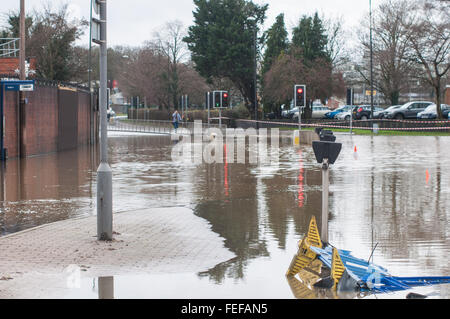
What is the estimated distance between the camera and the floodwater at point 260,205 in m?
7.85

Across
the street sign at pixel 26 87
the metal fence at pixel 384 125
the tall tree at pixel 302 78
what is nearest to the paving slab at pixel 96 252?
the street sign at pixel 26 87

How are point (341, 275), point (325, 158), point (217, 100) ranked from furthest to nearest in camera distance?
point (217, 100)
point (325, 158)
point (341, 275)

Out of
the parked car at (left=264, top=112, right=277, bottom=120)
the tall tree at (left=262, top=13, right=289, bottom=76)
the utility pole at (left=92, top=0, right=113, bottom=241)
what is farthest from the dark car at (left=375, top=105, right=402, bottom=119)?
the utility pole at (left=92, top=0, right=113, bottom=241)

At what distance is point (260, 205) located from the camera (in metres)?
14.1

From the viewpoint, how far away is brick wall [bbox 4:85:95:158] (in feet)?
82.6

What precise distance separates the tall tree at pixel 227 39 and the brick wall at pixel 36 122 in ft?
119

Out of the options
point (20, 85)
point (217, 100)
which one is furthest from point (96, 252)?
point (217, 100)

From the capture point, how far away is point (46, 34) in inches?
1951

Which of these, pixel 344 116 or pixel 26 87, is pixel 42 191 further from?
pixel 344 116

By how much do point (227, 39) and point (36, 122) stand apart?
4069 cm

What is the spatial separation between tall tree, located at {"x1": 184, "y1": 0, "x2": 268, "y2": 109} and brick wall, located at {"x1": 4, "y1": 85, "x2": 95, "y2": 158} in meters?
36.2

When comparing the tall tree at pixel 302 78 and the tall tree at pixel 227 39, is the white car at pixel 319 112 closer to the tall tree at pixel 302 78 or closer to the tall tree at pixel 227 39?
the tall tree at pixel 227 39
